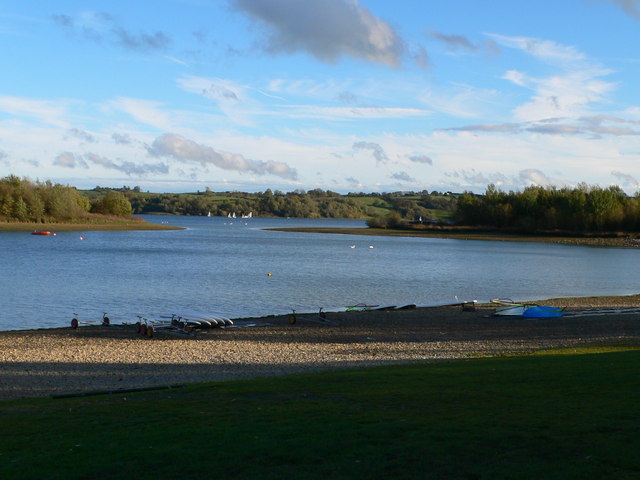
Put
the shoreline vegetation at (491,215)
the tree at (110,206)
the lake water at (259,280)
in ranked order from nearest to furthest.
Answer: the lake water at (259,280) < the shoreline vegetation at (491,215) < the tree at (110,206)

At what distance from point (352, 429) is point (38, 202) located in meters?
140

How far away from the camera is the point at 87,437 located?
9.86 m

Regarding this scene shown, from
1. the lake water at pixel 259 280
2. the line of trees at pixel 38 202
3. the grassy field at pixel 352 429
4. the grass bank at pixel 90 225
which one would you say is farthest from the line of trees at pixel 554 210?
the grassy field at pixel 352 429

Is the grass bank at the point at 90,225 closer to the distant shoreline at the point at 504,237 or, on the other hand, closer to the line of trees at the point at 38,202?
the line of trees at the point at 38,202

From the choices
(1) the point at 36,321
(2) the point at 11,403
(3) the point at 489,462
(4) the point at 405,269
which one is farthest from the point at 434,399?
(4) the point at 405,269

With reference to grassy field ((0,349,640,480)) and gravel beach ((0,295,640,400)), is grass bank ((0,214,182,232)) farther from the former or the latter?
grassy field ((0,349,640,480))

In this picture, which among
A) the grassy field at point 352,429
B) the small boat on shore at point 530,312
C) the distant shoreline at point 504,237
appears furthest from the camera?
the distant shoreline at point 504,237

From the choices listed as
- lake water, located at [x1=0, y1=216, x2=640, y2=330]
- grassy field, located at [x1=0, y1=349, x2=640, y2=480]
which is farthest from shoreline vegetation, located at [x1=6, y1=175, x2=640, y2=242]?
grassy field, located at [x1=0, y1=349, x2=640, y2=480]

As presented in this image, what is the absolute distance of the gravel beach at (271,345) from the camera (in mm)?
18094

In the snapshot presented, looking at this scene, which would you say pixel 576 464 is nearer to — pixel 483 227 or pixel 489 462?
pixel 489 462

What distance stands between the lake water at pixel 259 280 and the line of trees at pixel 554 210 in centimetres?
4725

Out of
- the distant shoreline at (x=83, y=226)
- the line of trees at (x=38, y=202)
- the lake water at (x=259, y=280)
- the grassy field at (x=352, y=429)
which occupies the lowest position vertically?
the lake water at (x=259, y=280)

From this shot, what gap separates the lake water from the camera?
37406 millimetres

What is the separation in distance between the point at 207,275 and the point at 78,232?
90869 millimetres
